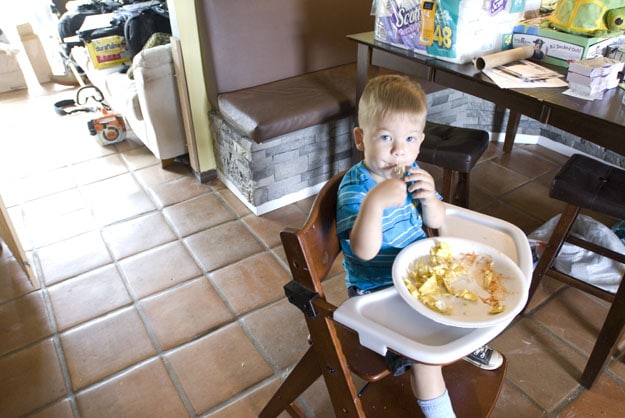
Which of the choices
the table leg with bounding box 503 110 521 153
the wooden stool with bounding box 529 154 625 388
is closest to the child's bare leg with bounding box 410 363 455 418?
the wooden stool with bounding box 529 154 625 388

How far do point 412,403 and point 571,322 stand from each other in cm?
91

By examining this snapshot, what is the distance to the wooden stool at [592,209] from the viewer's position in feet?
4.55

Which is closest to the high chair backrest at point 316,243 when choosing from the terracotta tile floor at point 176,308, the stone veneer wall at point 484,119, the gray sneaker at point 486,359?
the gray sneaker at point 486,359

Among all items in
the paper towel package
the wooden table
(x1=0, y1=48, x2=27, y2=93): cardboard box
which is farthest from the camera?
(x1=0, y1=48, x2=27, y2=93): cardboard box

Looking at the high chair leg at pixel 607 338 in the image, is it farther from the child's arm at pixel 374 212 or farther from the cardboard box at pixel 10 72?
the cardboard box at pixel 10 72

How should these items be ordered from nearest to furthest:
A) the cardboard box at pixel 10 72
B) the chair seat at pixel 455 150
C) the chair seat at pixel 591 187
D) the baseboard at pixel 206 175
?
the chair seat at pixel 591 187, the chair seat at pixel 455 150, the baseboard at pixel 206 175, the cardboard box at pixel 10 72

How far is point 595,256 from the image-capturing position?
5.99 feet

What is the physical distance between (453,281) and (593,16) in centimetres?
109

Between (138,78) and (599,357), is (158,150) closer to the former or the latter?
(138,78)

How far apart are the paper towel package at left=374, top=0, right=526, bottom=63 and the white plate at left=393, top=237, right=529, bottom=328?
2.93 feet

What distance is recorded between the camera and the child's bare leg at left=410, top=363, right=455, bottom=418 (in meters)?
1.02

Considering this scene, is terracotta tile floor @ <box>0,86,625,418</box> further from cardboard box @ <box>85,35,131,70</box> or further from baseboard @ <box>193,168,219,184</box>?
cardboard box @ <box>85,35,131,70</box>

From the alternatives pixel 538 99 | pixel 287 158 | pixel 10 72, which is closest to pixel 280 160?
pixel 287 158

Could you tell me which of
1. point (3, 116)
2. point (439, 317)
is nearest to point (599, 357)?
point (439, 317)
